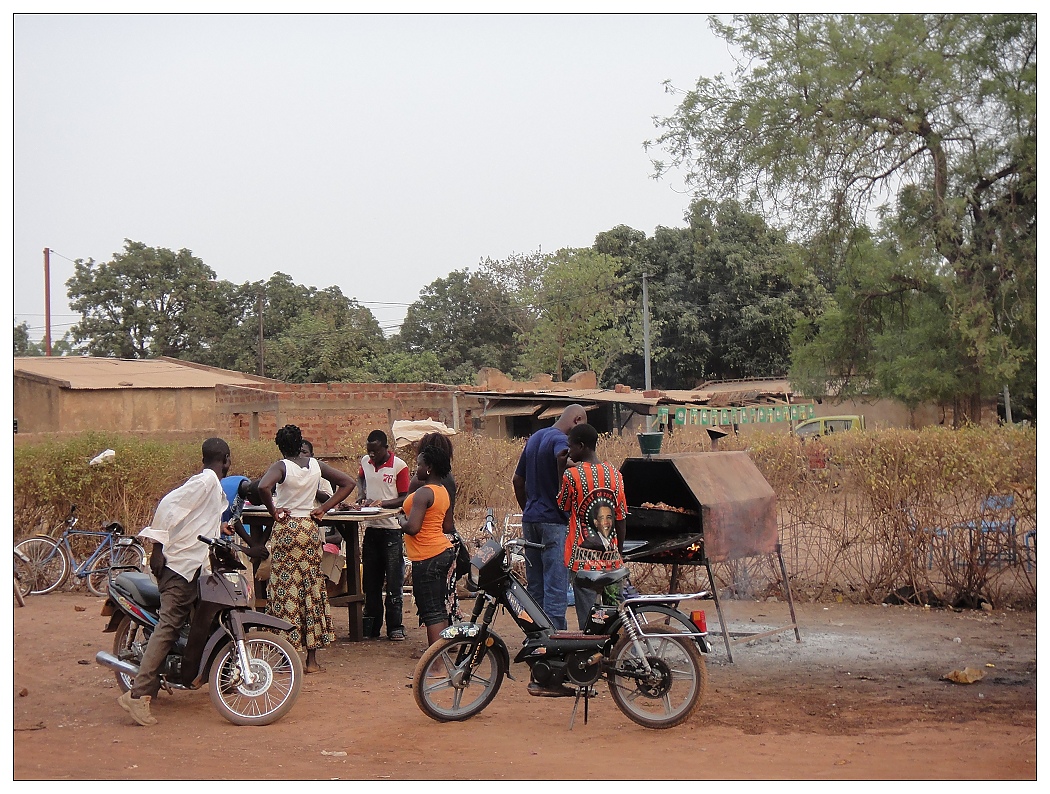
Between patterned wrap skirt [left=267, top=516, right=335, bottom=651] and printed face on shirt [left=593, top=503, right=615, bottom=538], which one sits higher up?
printed face on shirt [left=593, top=503, right=615, bottom=538]

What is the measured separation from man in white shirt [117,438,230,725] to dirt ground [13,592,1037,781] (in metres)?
0.24

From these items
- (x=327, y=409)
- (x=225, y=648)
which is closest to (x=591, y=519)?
(x=225, y=648)

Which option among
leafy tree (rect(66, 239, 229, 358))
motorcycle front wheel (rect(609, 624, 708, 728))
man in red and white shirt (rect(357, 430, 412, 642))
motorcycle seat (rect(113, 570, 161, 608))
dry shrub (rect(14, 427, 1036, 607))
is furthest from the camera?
leafy tree (rect(66, 239, 229, 358))

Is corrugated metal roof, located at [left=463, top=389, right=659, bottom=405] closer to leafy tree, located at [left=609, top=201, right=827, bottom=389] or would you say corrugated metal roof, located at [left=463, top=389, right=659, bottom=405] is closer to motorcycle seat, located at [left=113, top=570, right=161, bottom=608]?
leafy tree, located at [left=609, top=201, right=827, bottom=389]

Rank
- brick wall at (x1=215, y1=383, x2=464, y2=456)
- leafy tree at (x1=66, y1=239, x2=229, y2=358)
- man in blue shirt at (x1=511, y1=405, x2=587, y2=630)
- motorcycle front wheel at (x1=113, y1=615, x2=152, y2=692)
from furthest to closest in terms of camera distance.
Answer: leafy tree at (x1=66, y1=239, x2=229, y2=358) < brick wall at (x1=215, y1=383, x2=464, y2=456) < man in blue shirt at (x1=511, y1=405, x2=587, y2=630) < motorcycle front wheel at (x1=113, y1=615, x2=152, y2=692)

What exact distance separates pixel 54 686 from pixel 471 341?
38172mm

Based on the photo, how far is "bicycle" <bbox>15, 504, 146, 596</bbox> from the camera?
10812 millimetres

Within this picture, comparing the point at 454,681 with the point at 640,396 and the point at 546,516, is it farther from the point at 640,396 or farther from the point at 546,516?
the point at 640,396

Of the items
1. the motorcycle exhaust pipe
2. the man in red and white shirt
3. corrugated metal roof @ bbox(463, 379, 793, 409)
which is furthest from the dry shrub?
corrugated metal roof @ bbox(463, 379, 793, 409)

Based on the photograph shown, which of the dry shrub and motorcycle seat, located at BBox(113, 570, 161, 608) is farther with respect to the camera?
the dry shrub

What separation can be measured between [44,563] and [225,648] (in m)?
6.33

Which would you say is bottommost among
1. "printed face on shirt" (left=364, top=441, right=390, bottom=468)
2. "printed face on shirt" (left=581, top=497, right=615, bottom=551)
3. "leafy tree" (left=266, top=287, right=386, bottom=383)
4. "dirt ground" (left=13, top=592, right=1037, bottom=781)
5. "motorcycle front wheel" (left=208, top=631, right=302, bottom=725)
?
"dirt ground" (left=13, top=592, right=1037, bottom=781)

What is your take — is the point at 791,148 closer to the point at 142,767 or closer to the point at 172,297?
the point at 142,767

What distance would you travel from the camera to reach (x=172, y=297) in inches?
1624
